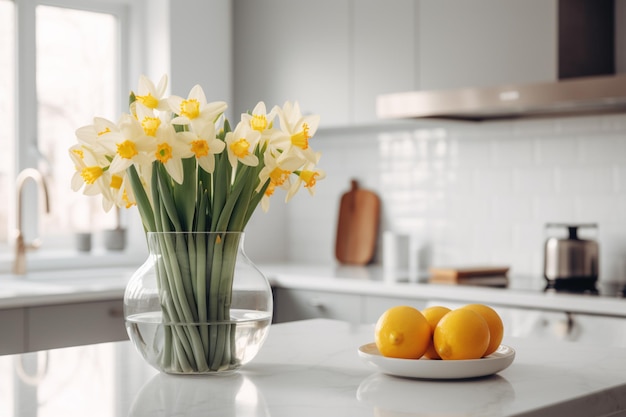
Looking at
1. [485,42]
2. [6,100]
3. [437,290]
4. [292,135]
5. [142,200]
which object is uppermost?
[485,42]

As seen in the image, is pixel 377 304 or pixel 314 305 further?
pixel 314 305

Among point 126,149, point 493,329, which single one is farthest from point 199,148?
point 493,329

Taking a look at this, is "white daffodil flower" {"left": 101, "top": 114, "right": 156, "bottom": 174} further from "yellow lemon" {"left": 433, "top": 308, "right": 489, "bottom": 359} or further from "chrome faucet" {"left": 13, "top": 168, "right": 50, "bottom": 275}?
"chrome faucet" {"left": 13, "top": 168, "right": 50, "bottom": 275}

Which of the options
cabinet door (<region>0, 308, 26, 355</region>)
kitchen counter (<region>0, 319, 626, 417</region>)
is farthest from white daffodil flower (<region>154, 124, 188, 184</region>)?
cabinet door (<region>0, 308, 26, 355</region>)

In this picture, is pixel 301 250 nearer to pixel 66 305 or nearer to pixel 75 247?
pixel 75 247

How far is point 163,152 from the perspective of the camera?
1.37 m

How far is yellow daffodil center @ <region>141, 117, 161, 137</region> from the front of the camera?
4.49 feet

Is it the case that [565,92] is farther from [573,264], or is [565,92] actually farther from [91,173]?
[91,173]

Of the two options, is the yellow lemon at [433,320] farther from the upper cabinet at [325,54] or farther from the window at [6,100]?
the window at [6,100]

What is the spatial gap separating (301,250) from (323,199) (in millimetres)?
308

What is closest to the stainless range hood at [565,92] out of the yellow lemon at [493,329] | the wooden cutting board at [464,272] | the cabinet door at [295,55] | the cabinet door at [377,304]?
the cabinet door at [295,55]

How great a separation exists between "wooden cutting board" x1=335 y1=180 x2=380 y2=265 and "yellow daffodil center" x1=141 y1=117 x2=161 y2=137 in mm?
2988

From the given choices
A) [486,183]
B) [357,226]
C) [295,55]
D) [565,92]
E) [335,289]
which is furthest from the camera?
[357,226]

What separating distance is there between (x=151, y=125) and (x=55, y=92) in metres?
3.02
